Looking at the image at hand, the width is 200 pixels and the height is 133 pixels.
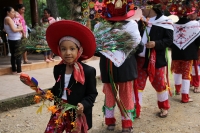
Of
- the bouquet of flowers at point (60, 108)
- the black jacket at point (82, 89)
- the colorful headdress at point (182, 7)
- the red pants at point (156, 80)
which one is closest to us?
the bouquet of flowers at point (60, 108)

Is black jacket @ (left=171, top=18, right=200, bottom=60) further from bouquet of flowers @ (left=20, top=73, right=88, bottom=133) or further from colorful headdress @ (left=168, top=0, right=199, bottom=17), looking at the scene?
Result: bouquet of flowers @ (left=20, top=73, right=88, bottom=133)

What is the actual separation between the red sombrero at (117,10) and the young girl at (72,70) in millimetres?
1055

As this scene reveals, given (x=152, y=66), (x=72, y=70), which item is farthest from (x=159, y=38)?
(x=72, y=70)

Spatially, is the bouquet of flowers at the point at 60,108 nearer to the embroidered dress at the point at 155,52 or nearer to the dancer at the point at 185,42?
the embroidered dress at the point at 155,52

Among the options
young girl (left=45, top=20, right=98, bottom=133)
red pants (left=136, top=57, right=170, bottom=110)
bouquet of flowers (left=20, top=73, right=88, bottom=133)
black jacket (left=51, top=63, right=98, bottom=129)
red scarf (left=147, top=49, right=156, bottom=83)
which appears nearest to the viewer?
bouquet of flowers (left=20, top=73, right=88, bottom=133)

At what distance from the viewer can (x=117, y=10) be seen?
3.66 metres

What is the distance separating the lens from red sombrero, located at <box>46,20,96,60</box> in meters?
2.57

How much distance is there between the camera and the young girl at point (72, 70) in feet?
8.64

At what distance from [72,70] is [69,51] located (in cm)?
23

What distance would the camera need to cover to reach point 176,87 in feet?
19.5

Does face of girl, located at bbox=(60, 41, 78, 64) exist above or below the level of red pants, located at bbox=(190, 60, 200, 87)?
above

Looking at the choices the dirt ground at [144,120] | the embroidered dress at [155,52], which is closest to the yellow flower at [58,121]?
the dirt ground at [144,120]

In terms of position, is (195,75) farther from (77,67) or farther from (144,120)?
(77,67)

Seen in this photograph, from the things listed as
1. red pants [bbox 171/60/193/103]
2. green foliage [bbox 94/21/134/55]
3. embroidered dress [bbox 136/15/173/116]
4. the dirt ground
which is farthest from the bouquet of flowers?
red pants [bbox 171/60/193/103]
